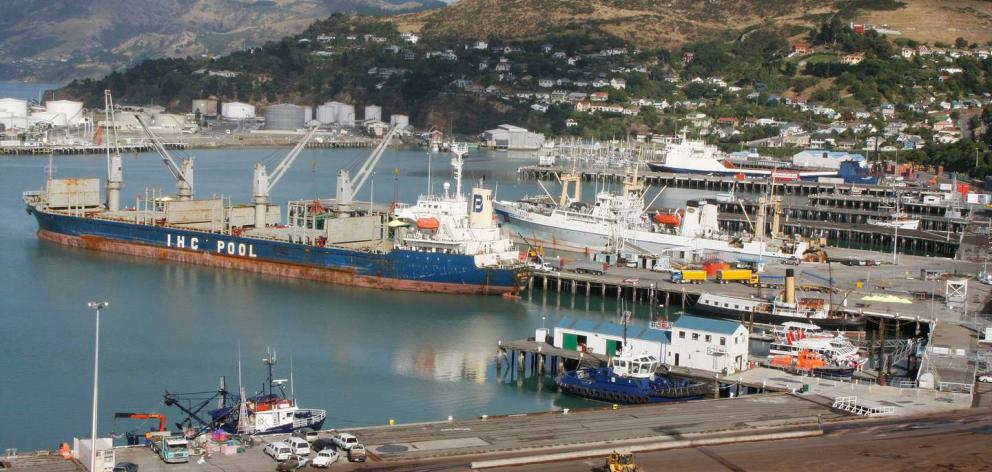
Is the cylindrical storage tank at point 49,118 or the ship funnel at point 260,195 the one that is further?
the cylindrical storage tank at point 49,118

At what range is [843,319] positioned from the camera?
30.6 meters

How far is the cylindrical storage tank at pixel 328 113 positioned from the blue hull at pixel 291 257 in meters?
73.4

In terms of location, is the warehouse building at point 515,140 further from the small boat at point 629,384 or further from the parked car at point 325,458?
the parked car at point 325,458

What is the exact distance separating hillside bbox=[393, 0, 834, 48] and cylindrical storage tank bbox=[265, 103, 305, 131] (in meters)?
29.1

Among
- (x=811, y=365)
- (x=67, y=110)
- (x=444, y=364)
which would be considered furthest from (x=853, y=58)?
(x=811, y=365)

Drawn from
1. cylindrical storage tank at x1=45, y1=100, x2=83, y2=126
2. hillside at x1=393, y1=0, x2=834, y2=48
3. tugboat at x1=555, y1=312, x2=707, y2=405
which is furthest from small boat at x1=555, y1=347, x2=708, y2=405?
hillside at x1=393, y1=0, x2=834, y2=48

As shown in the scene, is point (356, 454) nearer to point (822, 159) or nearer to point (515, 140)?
point (822, 159)

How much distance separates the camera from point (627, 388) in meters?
24.0

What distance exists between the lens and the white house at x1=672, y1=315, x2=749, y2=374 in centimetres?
2495

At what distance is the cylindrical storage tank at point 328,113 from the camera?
11731 centimetres

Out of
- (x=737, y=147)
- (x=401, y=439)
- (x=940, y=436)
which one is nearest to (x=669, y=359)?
(x=940, y=436)

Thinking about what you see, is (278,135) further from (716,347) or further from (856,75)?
(716,347)

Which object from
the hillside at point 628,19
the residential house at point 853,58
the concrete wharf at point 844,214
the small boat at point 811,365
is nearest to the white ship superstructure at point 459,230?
the small boat at point 811,365

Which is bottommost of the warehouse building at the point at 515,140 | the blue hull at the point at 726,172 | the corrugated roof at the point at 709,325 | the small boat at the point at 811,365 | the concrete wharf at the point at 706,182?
the small boat at the point at 811,365
